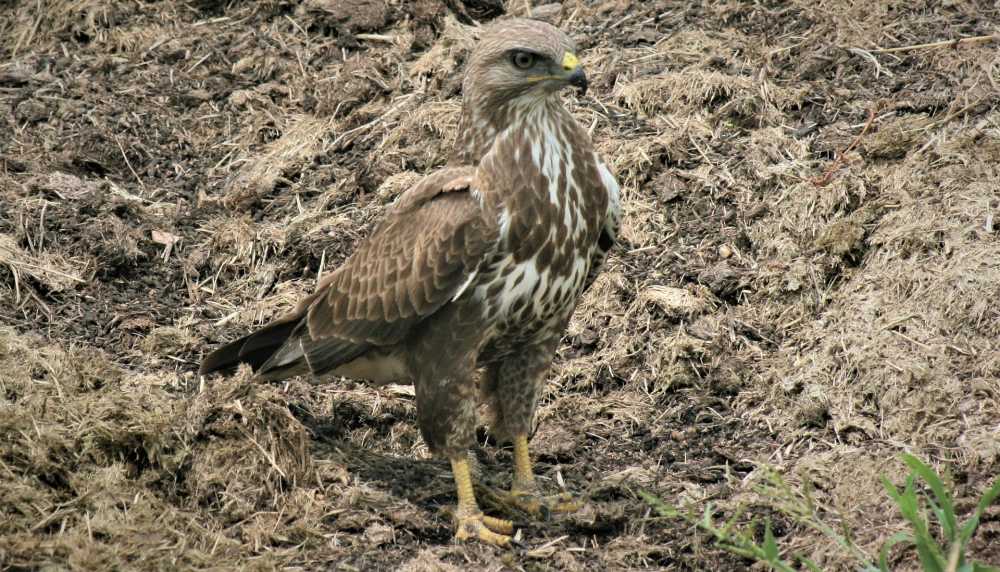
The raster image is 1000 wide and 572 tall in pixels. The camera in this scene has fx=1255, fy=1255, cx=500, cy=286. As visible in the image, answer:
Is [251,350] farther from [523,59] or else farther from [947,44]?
→ [947,44]

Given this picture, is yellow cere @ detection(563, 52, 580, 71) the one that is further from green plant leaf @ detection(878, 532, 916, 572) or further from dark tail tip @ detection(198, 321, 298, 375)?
green plant leaf @ detection(878, 532, 916, 572)

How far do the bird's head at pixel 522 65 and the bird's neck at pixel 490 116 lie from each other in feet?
Answer: 0.06

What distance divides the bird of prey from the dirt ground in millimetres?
472

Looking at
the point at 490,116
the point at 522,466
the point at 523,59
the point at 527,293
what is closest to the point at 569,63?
the point at 523,59

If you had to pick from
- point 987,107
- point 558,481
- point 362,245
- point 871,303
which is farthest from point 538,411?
point 987,107

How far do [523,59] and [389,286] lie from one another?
3.57 feet

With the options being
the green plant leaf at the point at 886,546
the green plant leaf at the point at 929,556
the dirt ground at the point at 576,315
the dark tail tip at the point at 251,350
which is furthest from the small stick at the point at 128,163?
the green plant leaf at the point at 929,556

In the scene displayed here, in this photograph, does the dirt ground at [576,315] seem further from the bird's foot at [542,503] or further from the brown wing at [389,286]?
the brown wing at [389,286]

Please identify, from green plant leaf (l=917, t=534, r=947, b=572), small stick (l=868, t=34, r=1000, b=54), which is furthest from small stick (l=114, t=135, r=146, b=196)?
green plant leaf (l=917, t=534, r=947, b=572)

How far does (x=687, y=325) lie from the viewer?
244 inches

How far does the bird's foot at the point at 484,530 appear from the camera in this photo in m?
5.09

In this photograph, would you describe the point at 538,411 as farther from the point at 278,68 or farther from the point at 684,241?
the point at 278,68

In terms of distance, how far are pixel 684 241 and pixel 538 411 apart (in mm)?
1292

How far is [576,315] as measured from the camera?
6.52 m
